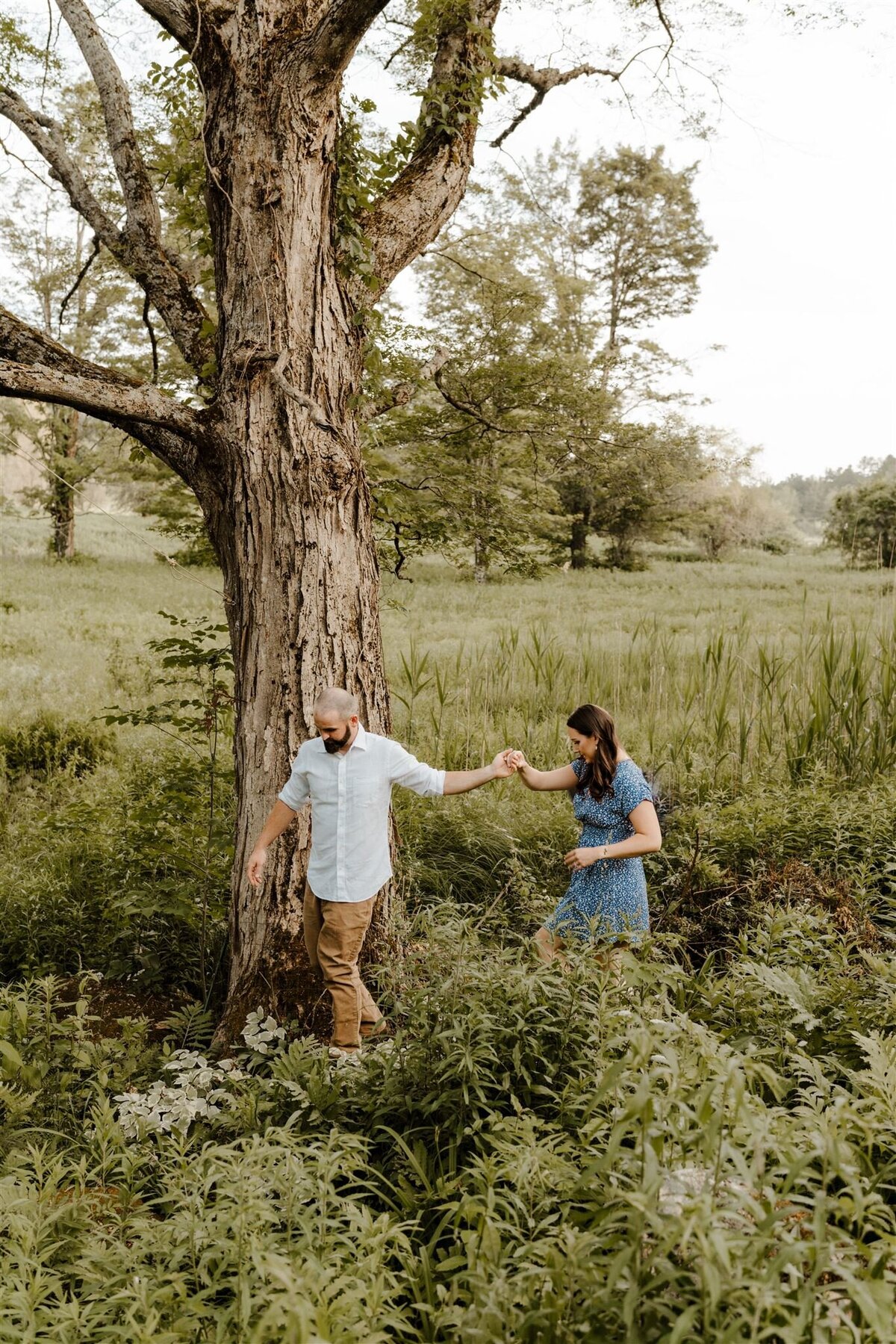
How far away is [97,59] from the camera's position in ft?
15.5

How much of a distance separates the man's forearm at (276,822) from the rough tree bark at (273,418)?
15 cm

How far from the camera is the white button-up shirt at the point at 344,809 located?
362 centimetres

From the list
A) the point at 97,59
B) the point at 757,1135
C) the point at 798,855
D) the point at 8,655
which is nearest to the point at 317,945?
the point at 757,1135

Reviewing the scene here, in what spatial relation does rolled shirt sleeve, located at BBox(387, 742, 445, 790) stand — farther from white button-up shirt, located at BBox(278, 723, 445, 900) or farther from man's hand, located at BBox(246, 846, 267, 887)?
man's hand, located at BBox(246, 846, 267, 887)

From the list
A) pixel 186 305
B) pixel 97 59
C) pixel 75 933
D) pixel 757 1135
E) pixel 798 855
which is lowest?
pixel 75 933

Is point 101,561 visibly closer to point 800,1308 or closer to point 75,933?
point 75,933

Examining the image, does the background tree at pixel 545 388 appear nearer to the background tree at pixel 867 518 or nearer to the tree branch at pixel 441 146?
the tree branch at pixel 441 146

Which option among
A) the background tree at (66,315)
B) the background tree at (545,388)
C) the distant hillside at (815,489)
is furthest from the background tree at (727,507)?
the distant hillside at (815,489)

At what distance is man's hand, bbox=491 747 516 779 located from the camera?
12.4 ft

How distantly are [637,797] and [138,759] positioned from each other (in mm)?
4415

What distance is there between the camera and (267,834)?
12.1 ft

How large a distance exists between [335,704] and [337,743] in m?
0.18

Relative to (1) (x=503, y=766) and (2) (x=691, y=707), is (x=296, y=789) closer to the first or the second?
(1) (x=503, y=766)

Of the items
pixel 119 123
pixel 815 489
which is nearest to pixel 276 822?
pixel 119 123
